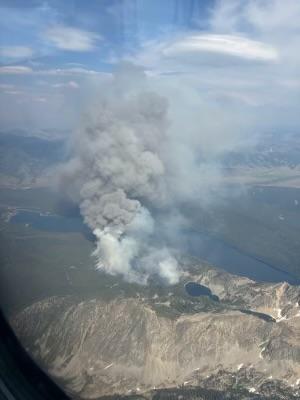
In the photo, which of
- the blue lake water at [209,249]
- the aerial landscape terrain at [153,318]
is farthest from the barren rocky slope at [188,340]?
the blue lake water at [209,249]

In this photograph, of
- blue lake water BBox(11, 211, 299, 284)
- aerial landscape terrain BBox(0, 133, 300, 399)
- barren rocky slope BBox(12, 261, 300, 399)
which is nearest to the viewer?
aerial landscape terrain BBox(0, 133, 300, 399)

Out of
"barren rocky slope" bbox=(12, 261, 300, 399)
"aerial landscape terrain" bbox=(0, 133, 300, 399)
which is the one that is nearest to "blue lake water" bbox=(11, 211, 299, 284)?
"aerial landscape terrain" bbox=(0, 133, 300, 399)

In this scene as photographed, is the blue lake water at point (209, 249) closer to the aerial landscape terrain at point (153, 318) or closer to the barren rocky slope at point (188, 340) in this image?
the aerial landscape terrain at point (153, 318)

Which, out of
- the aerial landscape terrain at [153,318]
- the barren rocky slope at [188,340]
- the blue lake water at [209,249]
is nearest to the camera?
the aerial landscape terrain at [153,318]

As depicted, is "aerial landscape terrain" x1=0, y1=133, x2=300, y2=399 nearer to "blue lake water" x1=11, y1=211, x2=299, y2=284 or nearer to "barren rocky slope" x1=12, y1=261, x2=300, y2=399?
"barren rocky slope" x1=12, y1=261, x2=300, y2=399

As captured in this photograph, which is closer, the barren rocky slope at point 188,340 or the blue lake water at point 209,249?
the barren rocky slope at point 188,340

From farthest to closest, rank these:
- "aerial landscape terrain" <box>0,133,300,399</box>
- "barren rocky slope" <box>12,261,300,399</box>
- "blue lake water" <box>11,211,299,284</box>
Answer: "blue lake water" <box>11,211,299,284</box>
"barren rocky slope" <box>12,261,300,399</box>
"aerial landscape terrain" <box>0,133,300,399</box>

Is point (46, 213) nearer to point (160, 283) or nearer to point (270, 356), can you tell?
point (160, 283)

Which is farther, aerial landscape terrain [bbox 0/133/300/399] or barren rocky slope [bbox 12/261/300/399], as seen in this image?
barren rocky slope [bbox 12/261/300/399]

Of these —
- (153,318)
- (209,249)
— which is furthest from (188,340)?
(209,249)

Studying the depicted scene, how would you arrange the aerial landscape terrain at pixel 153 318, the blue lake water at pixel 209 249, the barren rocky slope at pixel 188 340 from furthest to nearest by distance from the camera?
the blue lake water at pixel 209 249, the barren rocky slope at pixel 188 340, the aerial landscape terrain at pixel 153 318
